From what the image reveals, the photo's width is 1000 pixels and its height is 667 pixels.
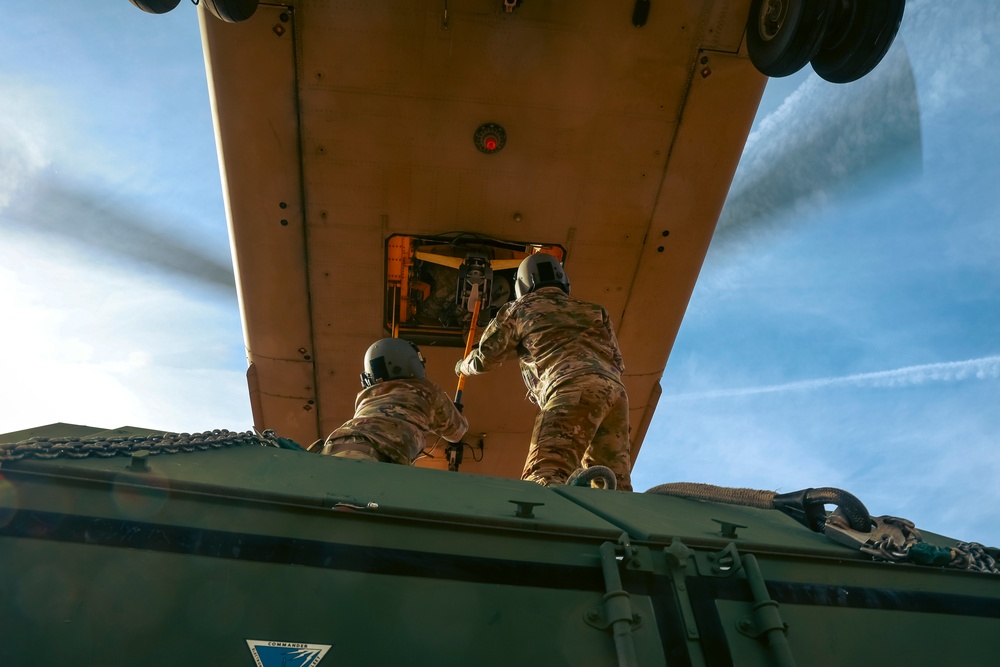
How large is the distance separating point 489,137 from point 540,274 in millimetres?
1011

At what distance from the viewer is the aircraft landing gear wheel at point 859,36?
373cm

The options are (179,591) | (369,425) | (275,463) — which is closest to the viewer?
(179,591)

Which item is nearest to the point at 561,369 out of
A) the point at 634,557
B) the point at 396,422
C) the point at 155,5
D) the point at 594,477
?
the point at 396,422

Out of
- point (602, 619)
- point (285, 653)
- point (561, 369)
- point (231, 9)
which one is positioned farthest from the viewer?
point (561, 369)

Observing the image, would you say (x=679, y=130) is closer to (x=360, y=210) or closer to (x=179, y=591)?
(x=360, y=210)

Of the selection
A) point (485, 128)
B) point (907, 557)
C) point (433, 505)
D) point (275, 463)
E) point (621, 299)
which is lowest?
point (907, 557)

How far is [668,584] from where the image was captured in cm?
134

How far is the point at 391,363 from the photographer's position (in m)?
4.40

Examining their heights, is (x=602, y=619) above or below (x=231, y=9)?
below

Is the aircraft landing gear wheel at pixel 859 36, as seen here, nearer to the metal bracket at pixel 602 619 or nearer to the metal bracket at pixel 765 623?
the metal bracket at pixel 765 623

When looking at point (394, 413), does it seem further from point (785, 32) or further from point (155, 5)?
point (785, 32)

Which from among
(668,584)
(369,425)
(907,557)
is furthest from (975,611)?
(369,425)

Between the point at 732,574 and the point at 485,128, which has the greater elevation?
the point at 485,128

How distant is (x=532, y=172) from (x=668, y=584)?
13.0 feet
